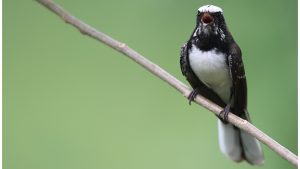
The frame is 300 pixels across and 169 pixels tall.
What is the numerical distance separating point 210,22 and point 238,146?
0.67 m

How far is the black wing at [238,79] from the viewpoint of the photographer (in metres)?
2.23

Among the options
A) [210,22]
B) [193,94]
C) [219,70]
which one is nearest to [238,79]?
[219,70]

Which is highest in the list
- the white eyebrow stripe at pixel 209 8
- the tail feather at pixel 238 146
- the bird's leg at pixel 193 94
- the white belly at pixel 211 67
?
the white eyebrow stripe at pixel 209 8

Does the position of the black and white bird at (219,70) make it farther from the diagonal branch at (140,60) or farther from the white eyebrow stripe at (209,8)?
the diagonal branch at (140,60)

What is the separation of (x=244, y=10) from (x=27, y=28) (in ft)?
3.50

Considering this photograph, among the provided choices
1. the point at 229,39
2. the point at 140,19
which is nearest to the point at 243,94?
the point at 229,39

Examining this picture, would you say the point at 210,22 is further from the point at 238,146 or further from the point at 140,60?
the point at 238,146

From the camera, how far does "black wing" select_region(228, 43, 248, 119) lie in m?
2.23

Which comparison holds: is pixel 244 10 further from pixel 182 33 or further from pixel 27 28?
pixel 27 28

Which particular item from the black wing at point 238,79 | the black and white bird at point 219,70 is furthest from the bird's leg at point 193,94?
the black wing at point 238,79

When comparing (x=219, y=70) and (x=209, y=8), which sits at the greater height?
(x=209, y=8)

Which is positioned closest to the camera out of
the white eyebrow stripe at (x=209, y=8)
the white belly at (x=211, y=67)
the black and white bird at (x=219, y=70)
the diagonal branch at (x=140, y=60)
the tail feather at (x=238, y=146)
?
the diagonal branch at (x=140, y=60)

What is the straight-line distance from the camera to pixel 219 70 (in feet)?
7.52

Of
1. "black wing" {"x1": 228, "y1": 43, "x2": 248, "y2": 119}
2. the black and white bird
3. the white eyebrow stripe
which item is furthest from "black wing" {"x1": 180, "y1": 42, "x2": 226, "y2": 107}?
the white eyebrow stripe
